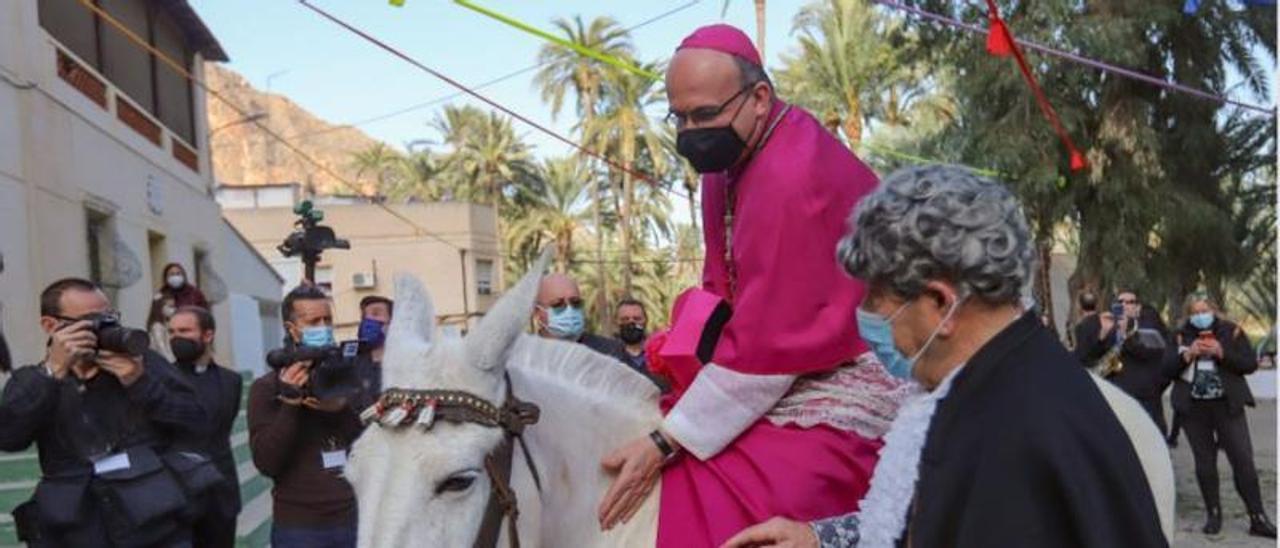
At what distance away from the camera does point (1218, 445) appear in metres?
9.94

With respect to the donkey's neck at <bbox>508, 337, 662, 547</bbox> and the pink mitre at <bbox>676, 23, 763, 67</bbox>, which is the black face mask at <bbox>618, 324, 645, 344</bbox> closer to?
the donkey's neck at <bbox>508, 337, 662, 547</bbox>

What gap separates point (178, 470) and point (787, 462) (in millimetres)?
3443

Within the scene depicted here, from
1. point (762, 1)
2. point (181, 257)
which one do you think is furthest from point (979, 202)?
point (762, 1)

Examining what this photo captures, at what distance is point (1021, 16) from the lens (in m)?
17.9

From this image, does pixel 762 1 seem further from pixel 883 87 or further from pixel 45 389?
pixel 45 389

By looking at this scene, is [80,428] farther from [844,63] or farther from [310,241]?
[844,63]

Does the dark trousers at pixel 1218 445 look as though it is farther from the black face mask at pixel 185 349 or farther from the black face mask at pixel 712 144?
the black face mask at pixel 712 144

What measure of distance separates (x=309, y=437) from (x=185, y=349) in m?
1.32

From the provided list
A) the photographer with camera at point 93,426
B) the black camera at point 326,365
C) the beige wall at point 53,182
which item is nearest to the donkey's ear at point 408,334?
the black camera at point 326,365

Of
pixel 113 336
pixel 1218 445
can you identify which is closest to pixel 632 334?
pixel 1218 445

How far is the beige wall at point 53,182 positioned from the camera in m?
12.9

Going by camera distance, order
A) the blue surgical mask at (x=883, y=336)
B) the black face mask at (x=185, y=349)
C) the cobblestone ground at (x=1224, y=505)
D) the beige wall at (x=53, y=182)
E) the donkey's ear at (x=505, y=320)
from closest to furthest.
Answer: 1. the blue surgical mask at (x=883, y=336)
2. the donkey's ear at (x=505, y=320)
3. the black face mask at (x=185, y=349)
4. the cobblestone ground at (x=1224, y=505)
5. the beige wall at (x=53, y=182)

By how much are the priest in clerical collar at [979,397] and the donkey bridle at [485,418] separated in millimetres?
897

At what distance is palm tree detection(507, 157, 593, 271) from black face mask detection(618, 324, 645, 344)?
3919 centimetres
